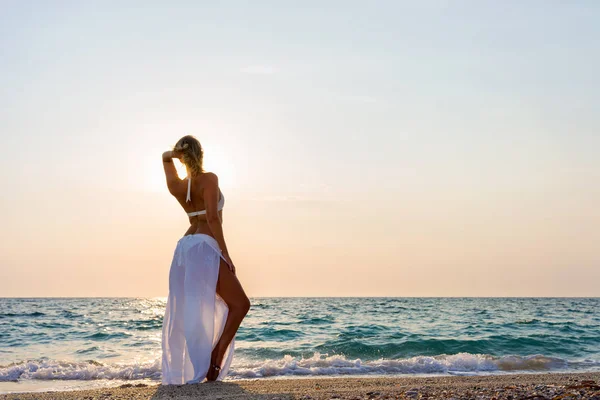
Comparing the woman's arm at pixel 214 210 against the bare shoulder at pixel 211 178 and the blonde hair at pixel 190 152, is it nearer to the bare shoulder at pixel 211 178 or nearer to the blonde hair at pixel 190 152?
the bare shoulder at pixel 211 178

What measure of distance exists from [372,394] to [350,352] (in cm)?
700

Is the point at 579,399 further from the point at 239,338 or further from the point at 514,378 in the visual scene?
the point at 239,338

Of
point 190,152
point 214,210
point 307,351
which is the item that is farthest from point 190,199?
point 307,351

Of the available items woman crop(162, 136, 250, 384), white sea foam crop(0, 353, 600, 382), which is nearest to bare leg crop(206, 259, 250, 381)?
woman crop(162, 136, 250, 384)

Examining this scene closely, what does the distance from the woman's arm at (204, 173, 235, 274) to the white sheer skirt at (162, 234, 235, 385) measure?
0.27ft

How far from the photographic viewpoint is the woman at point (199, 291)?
20.3ft

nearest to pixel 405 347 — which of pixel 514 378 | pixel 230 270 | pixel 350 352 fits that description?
pixel 350 352

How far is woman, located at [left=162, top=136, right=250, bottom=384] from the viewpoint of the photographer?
620 cm

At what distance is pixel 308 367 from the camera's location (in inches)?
370

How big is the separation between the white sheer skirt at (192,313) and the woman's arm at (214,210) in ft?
→ 0.27

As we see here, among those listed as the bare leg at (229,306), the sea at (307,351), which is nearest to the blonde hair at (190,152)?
the bare leg at (229,306)

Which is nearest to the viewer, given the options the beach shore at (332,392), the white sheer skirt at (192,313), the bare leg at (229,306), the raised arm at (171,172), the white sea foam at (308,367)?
the beach shore at (332,392)

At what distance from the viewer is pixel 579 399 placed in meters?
4.77

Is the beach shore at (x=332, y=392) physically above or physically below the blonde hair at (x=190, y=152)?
below
